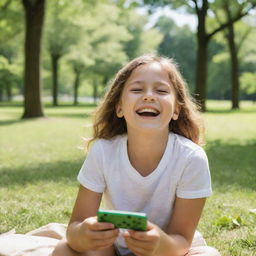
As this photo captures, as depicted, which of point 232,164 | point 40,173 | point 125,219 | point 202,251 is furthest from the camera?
point 232,164

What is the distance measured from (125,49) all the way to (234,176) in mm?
37748

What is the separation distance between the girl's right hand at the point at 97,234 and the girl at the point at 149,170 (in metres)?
0.16

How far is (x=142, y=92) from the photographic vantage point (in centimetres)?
252

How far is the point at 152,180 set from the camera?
8.17 ft

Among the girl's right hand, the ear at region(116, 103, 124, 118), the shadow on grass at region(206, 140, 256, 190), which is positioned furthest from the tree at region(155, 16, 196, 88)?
the girl's right hand

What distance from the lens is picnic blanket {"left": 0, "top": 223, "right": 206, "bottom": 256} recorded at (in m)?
2.71

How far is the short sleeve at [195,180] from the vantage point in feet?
7.97

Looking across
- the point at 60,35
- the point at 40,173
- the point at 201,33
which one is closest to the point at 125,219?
the point at 40,173

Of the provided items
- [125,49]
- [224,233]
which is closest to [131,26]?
[125,49]

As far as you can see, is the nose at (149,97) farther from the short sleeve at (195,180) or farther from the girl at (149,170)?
the short sleeve at (195,180)

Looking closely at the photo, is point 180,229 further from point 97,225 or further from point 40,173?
point 40,173

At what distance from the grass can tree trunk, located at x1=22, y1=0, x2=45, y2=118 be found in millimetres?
5088

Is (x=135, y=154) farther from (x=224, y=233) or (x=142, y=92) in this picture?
(x=224, y=233)

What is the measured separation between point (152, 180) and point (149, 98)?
0.46 m
